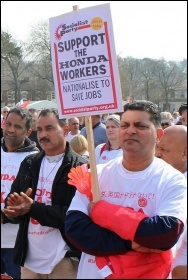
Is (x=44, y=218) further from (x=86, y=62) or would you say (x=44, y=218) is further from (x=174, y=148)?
(x=86, y=62)

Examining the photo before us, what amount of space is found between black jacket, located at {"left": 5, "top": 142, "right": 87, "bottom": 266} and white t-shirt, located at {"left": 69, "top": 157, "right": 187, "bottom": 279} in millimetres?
700

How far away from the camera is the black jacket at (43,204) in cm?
300

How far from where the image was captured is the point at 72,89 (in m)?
2.38

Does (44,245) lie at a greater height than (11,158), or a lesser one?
lesser

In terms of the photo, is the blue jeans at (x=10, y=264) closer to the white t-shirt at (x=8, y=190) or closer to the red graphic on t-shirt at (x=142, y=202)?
the white t-shirt at (x=8, y=190)

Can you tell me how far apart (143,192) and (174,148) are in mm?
685

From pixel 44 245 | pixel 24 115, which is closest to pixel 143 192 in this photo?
pixel 44 245

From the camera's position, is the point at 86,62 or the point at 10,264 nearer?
the point at 86,62

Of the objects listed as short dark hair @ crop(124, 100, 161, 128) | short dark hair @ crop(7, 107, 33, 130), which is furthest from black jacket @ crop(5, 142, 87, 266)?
short dark hair @ crop(124, 100, 161, 128)

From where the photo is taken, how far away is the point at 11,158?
389 cm

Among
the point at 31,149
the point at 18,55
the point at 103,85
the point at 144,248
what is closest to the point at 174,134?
the point at 103,85

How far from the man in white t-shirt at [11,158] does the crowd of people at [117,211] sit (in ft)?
1.53

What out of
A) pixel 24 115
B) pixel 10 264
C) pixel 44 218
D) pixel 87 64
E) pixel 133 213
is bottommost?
pixel 10 264

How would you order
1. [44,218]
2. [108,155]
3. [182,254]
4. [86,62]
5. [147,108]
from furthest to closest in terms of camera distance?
[108,155] → [44,218] → [147,108] → [86,62] → [182,254]
